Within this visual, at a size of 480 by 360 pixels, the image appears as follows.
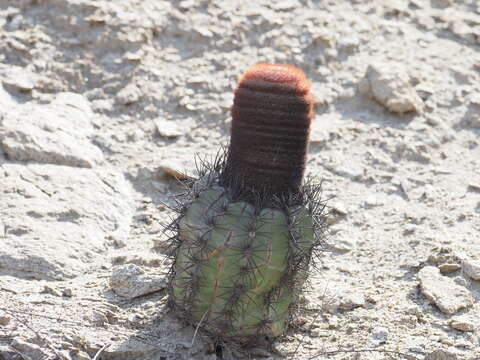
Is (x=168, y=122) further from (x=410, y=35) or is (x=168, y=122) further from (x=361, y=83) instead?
(x=410, y=35)

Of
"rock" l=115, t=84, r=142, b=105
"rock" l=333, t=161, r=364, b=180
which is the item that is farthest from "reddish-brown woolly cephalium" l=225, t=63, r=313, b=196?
"rock" l=115, t=84, r=142, b=105

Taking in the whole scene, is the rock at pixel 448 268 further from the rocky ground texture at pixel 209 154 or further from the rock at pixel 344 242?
the rock at pixel 344 242

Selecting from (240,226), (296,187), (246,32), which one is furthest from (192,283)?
(246,32)

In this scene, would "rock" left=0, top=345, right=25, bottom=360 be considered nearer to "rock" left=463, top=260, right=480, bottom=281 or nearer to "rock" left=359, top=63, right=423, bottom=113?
"rock" left=463, top=260, right=480, bottom=281

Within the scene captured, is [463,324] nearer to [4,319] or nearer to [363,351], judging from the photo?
[363,351]

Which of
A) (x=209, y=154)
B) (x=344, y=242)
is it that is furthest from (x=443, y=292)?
(x=209, y=154)
